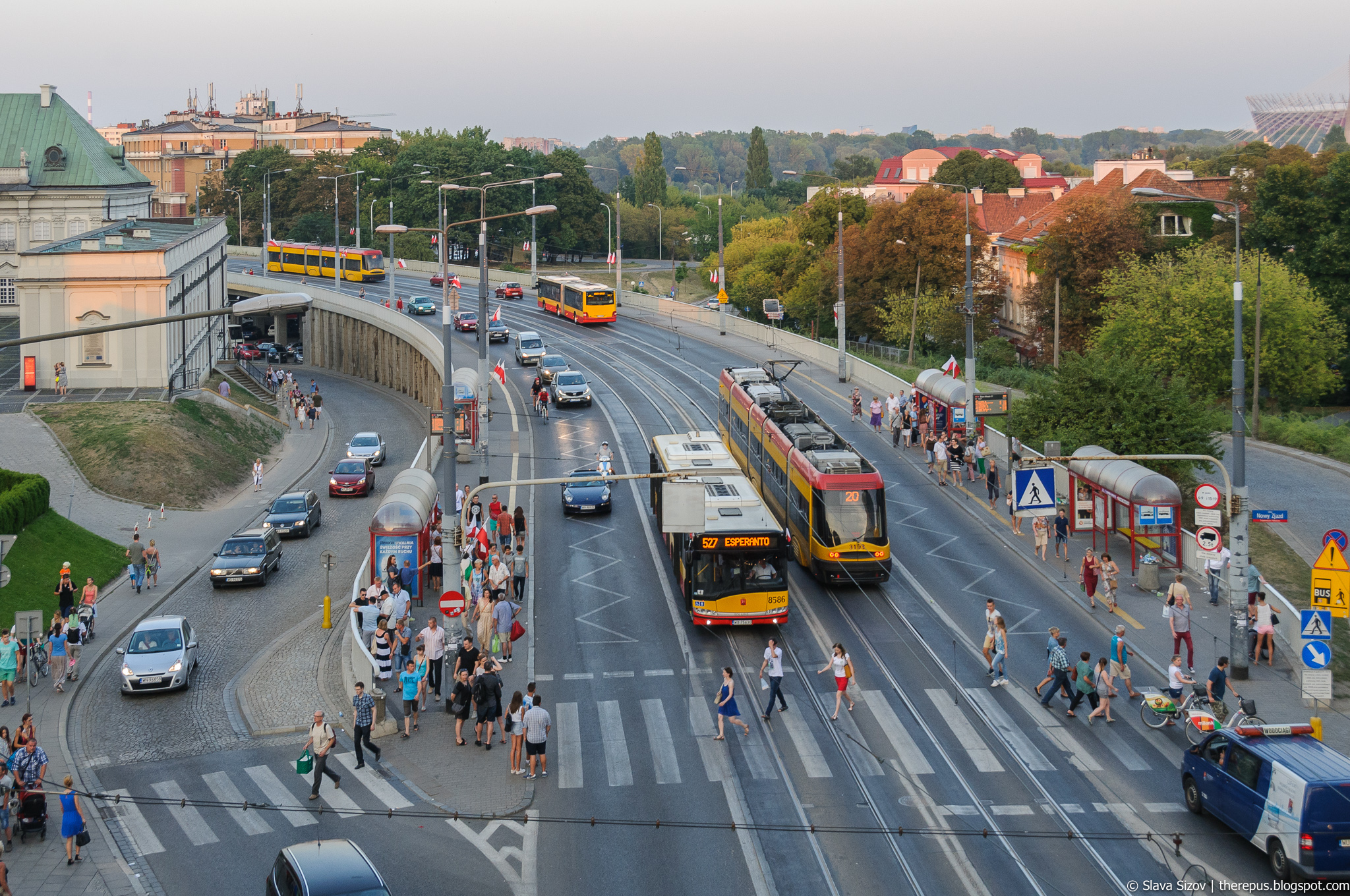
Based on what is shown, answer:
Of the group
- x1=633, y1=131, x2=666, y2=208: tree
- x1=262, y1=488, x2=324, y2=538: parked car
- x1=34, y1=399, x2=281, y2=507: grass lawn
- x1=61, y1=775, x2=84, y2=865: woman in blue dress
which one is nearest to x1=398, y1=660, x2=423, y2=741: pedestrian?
x1=61, y1=775, x2=84, y2=865: woman in blue dress

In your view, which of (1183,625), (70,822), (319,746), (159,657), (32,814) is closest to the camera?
(70,822)

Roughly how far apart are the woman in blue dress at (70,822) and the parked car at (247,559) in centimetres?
1762

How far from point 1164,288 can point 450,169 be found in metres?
86.2

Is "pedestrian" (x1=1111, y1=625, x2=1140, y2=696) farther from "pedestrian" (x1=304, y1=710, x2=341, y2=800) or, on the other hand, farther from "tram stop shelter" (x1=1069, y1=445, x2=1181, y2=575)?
"pedestrian" (x1=304, y1=710, x2=341, y2=800)

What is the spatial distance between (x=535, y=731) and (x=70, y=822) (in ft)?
23.9

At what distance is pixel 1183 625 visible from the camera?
1078 inches

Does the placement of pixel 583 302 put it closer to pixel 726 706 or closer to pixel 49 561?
pixel 49 561

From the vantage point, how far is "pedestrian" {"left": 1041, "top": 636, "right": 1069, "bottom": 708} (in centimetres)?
2506

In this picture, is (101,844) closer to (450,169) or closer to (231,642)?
(231,642)

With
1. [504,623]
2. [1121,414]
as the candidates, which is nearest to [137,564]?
[504,623]

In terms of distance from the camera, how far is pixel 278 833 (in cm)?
2050

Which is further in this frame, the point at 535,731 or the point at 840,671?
the point at 840,671

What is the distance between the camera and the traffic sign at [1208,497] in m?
27.3

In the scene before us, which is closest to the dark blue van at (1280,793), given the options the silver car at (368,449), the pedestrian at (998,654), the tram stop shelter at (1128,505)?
the pedestrian at (998,654)
